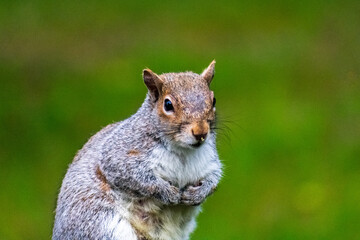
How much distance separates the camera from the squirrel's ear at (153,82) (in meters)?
6.62

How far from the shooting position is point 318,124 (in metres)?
13.2

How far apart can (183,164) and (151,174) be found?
17 cm

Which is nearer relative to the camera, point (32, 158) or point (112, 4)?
point (32, 158)

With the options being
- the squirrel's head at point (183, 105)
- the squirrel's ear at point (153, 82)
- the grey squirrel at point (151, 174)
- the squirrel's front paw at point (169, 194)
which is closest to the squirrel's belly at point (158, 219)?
the grey squirrel at point (151, 174)

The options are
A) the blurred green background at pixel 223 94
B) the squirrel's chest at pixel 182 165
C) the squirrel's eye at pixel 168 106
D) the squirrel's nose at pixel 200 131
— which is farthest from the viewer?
the blurred green background at pixel 223 94

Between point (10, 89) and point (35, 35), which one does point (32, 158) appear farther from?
point (35, 35)

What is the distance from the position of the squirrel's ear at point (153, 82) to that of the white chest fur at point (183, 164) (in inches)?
11.0

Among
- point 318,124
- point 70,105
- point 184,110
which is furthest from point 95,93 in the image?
point 184,110

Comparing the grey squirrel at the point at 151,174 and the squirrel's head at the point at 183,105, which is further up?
the squirrel's head at the point at 183,105

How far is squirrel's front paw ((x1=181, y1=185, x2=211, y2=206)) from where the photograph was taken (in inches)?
265

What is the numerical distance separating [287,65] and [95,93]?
2.28 meters

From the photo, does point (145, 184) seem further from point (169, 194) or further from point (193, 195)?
point (193, 195)

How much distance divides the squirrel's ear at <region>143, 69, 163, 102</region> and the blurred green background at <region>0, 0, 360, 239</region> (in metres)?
3.28

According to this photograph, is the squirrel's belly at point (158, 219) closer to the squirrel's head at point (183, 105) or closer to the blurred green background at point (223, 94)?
the squirrel's head at point (183, 105)
